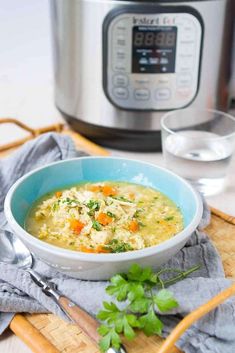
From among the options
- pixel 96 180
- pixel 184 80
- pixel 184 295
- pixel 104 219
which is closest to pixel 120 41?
pixel 184 80

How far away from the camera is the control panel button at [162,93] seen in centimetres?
97

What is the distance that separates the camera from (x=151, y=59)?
0.95m

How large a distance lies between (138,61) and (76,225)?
0.37m

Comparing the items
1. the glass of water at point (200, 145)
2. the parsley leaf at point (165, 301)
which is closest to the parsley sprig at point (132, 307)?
the parsley leaf at point (165, 301)

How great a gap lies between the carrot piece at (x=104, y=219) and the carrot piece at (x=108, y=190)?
3.2 inches

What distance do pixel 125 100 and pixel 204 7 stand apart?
8.1 inches

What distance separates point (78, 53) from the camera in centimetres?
98

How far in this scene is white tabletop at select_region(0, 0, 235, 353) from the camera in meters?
1.27

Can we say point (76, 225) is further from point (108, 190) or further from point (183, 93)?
point (183, 93)

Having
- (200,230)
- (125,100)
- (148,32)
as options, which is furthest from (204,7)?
(200,230)

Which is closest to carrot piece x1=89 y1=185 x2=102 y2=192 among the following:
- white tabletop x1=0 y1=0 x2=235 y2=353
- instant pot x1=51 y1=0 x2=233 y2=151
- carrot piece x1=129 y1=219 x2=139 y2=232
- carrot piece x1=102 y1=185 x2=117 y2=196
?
carrot piece x1=102 y1=185 x2=117 y2=196

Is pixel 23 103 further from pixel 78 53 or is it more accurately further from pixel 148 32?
pixel 148 32

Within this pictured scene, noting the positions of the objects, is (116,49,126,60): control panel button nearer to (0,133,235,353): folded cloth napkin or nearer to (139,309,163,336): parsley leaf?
(0,133,235,353): folded cloth napkin

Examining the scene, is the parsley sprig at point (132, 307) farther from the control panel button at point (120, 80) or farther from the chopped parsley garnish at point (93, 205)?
the control panel button at point (120, 80)
